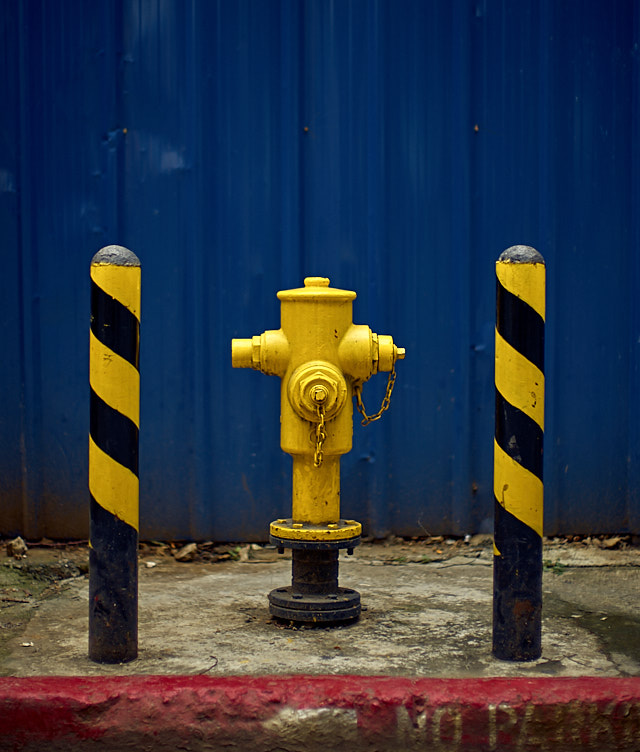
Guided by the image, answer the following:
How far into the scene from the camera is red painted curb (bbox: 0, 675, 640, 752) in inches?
120

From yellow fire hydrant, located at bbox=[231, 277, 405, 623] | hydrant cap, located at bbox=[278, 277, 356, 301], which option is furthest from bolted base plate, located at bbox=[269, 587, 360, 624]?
hydrant cap, located at bbox=[278, 277, 356, 301]

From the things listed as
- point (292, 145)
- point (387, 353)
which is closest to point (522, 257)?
point (387, 353)

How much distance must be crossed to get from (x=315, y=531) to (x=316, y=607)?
0.90 feet

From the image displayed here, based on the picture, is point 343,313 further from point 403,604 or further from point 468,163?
point 468,163

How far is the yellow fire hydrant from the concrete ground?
145 mm

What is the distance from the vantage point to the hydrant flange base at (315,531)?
3.79 m

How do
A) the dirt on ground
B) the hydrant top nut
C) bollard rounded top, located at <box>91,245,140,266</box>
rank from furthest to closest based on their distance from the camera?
the dirt on ground, the hydrant top nut, bollard rounded top, located at <box>91,245,140,266</box>

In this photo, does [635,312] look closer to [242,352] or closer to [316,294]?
[316,294]

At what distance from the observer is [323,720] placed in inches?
121

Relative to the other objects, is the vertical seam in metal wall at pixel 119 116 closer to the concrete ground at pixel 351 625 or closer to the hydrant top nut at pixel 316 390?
the concrete ground at pixel 351 625

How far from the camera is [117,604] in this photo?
132 inches

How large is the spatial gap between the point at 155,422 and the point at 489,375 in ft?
5.19

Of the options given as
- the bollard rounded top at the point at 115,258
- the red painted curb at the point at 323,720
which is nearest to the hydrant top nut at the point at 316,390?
the bollard rounded top at the point at 115,258

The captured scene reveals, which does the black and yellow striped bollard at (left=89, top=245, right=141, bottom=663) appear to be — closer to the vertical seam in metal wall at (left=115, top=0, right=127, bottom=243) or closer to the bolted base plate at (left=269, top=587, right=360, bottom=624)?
the bolted base plate at (left=269, top=587, right=360, bottom=624)
